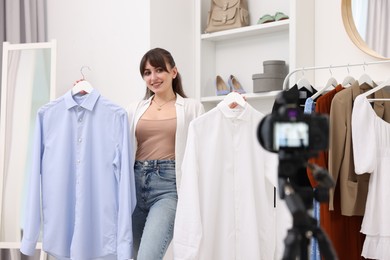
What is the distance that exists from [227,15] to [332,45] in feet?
2.53

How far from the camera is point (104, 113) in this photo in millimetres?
2719

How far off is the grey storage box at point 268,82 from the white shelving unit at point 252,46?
4 cm

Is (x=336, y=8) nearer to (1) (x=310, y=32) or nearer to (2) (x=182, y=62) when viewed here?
(1) (x=310, y=32)

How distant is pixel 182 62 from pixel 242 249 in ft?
5.41

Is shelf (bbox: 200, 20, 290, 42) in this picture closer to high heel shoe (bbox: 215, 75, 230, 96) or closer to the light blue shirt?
high heel shoe (bbox: 215, 75, 230, 96)

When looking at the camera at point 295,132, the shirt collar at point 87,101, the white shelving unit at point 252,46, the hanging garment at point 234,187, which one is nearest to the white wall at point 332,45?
the white shelving unit at point 252,46

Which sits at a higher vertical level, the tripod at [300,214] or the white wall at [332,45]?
the white wall at [332,45]

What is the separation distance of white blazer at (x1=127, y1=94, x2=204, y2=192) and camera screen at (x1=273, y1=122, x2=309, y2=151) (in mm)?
1507

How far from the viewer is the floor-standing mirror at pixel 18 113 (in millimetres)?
3471

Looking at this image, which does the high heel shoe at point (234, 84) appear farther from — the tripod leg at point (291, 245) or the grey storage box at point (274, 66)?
the tripod leg at point (291, 245)

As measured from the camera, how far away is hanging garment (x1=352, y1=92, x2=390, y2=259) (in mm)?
2443

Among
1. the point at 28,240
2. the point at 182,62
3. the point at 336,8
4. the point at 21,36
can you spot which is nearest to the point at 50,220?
the point at 28,240

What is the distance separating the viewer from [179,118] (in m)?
2.67

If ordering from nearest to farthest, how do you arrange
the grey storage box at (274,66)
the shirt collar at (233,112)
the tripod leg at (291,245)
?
the tripod leg at (291,245) → the shirt collar at (233,112) → the grey storage box at (274,66)
